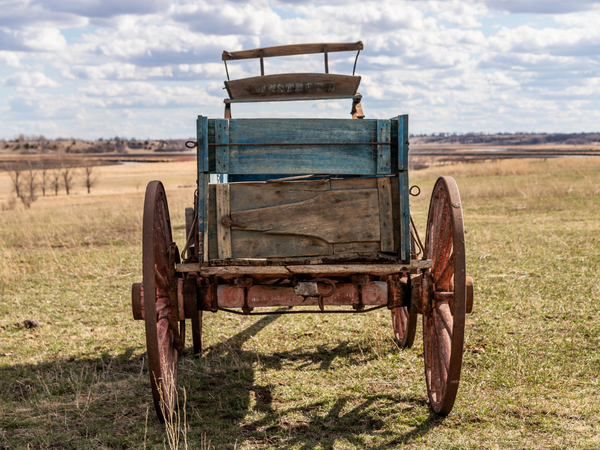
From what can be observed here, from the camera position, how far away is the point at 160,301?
3975 mm

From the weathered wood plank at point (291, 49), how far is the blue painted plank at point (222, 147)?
1881 mm

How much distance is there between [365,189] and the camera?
376cm

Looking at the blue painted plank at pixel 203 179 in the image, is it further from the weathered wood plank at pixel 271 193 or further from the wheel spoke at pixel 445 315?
the wheel spoke at pixel 445 315

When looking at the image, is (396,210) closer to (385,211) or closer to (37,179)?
(385,211)

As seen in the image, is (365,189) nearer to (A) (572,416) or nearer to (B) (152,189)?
(B) (152,189)

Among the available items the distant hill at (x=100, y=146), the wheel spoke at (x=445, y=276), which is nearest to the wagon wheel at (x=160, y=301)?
the wheel spoke at (x=445, y=276)

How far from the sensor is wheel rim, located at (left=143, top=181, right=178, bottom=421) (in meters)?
3.45

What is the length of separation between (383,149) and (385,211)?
0.41m

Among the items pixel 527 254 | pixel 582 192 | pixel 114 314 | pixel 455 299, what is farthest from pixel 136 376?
pixel 582 192

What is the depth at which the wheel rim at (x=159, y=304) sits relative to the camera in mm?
3451

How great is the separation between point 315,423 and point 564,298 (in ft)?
13.9

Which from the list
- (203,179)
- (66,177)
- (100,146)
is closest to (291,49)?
(203,179)

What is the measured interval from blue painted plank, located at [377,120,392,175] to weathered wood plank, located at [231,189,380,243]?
16 centimetres

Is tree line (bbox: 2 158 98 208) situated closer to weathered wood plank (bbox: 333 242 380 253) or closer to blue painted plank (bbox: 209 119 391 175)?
blue painted plank (bbox: 209 119 391 175)
